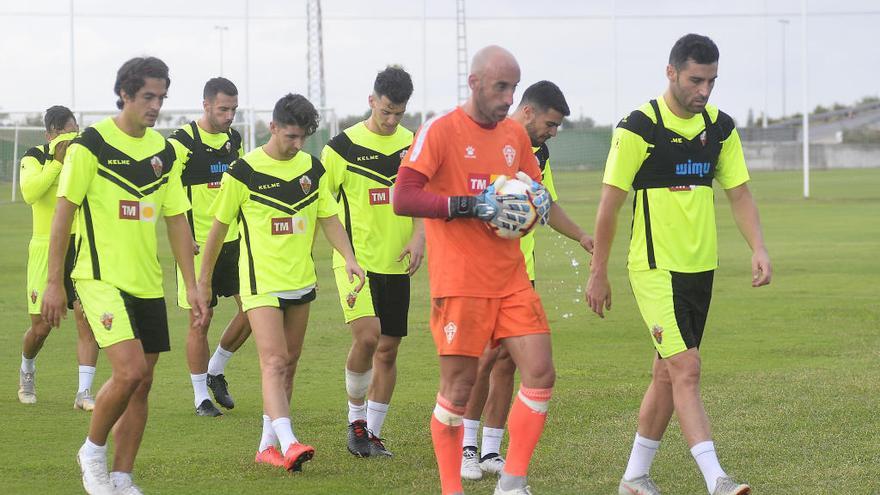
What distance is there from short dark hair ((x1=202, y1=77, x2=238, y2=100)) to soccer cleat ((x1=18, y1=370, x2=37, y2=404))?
267 cm

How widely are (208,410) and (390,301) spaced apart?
→ 1.95 metres

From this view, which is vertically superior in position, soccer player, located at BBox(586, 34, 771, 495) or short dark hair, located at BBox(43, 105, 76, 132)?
short dark hair, located at BBox(43, 105, 76, 132)

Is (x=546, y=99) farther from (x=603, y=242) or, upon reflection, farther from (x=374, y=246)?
(x=374, y=246)

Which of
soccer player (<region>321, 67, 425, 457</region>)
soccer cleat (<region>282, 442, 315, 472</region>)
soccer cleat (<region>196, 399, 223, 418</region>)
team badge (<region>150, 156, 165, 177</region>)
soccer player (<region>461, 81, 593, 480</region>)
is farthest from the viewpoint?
soccer cleat (<region>196, 399, 223, 418</region>)

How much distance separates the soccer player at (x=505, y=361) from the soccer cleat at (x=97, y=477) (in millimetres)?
2080

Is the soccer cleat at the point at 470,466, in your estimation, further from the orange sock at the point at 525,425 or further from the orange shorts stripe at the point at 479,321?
the orange shorts stripe at the point at 479,321

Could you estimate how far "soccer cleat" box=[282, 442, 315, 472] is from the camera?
24.2ft

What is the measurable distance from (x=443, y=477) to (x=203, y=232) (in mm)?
4678

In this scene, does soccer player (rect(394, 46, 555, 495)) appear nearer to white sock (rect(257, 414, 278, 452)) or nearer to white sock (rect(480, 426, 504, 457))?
white sock (rect(480, 426, 504, 457))

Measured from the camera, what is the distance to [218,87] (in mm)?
10188

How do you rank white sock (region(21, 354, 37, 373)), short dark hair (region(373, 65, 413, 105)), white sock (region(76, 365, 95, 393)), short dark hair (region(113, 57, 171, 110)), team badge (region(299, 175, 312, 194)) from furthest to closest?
1. white sock (region(21, 354, 37, 373))
2. white sock (region(76, 365, 95, 393))
3. short dark hair (region(373, 65, 413, 105))
4. team badge (region(299, 175, 312, 194))
5. short dark hair (region(113, 57, 171, 110))

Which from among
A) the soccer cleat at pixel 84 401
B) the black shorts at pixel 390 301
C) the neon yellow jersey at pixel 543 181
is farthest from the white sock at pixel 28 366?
the neon yellow jersey at pixel 543 181

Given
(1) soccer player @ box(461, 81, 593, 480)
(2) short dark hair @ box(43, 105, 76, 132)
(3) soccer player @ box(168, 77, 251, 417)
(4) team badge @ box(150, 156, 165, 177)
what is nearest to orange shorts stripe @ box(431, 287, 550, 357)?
(1) soccer player @ box(461, 81, 593, 480)

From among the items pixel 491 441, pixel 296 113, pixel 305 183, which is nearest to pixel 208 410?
pixel 305 183
